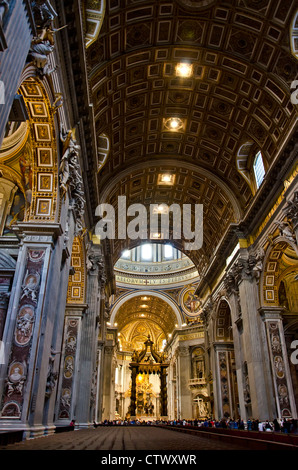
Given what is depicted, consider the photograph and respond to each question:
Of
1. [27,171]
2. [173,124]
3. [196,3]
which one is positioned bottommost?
[27,171]

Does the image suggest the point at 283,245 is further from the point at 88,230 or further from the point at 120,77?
the point at 120,77

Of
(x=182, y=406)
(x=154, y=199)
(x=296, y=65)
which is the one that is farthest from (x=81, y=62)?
(x=182, y=406)

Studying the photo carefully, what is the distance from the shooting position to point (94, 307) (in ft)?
49.0

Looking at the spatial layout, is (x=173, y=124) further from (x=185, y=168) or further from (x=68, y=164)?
(x=68, y=164)

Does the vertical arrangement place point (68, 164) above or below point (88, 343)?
above

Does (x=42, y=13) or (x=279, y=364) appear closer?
(x=42, y=13)

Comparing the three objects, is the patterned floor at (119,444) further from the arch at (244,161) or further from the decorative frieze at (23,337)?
the arch at (244,161)

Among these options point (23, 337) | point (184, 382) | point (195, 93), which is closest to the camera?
point (23, 337)

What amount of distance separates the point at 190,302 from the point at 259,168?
23506 mm

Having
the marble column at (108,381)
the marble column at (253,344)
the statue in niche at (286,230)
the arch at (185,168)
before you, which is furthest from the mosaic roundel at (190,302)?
the statue in niche at (286,230)

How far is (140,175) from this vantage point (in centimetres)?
1934

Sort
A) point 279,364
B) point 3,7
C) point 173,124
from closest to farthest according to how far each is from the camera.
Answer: point 3,7
point 279,364
point 173,124

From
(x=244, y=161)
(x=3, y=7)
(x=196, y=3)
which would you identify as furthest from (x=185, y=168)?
(x=3, y=7)

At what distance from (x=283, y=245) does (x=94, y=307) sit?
8201mm
